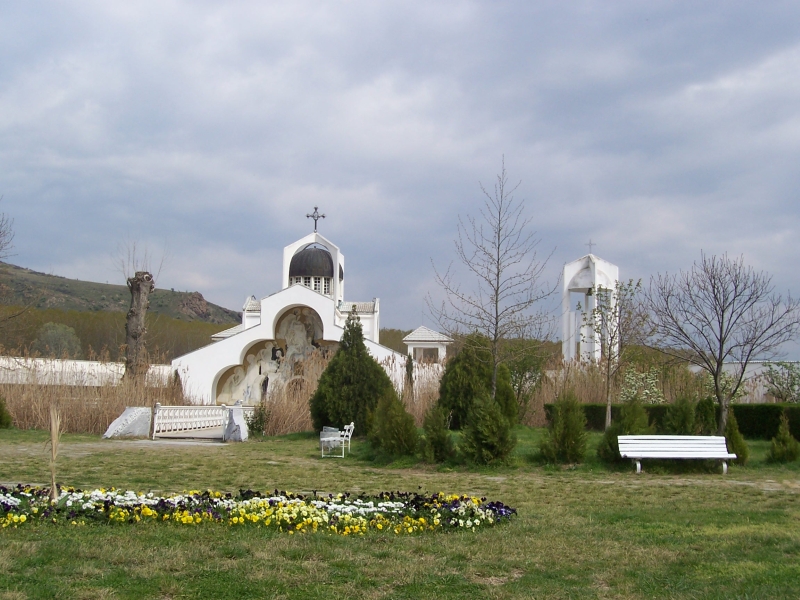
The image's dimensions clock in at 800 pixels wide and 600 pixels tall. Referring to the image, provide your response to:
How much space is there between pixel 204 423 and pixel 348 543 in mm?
18368

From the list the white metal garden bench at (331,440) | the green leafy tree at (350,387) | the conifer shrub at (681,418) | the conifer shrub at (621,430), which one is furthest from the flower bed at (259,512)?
the green leafy tree at (350,387)

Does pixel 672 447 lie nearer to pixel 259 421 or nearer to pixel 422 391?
pixel 422 391

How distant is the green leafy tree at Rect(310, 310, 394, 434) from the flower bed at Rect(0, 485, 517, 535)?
11.8 m

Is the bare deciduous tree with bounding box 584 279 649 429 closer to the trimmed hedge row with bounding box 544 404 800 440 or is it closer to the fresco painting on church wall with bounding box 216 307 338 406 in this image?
the trimmed hedge row with bounding box 544 404 800 440

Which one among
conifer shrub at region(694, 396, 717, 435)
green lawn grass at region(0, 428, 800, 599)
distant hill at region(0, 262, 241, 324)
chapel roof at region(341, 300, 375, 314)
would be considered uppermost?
distant hill at region(0, 262, 241, 324)

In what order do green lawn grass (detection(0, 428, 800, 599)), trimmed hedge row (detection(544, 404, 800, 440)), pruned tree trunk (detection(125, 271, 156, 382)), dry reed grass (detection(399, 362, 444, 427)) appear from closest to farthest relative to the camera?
green lawn grass (detection(0, 428, 800, 599)), trimmed hedge row (detection(544, 404, 800, 440)), dry reed grass (detection(399, 362, 444, 427)), pruned tree trunk (detection(125, 271, 156, 382))

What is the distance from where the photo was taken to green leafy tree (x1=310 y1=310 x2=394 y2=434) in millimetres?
19109

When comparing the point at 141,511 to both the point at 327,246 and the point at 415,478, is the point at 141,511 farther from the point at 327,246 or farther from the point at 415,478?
the point at 327,246

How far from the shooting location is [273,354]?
33.3 metres

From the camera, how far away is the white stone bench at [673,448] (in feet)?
38.8

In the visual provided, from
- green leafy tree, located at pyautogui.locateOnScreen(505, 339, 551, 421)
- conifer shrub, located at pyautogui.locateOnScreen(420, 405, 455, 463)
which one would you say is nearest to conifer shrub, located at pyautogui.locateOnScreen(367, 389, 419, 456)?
conifer shrub, located at pyautogui.locateOnScreen(420, 405, 455, 463)

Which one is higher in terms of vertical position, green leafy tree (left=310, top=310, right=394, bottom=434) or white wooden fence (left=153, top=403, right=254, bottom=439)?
green leafy tree (left=310, top=310, right=394, bottom=434)

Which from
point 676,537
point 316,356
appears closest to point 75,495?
point 676,537

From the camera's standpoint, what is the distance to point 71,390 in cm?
2116
